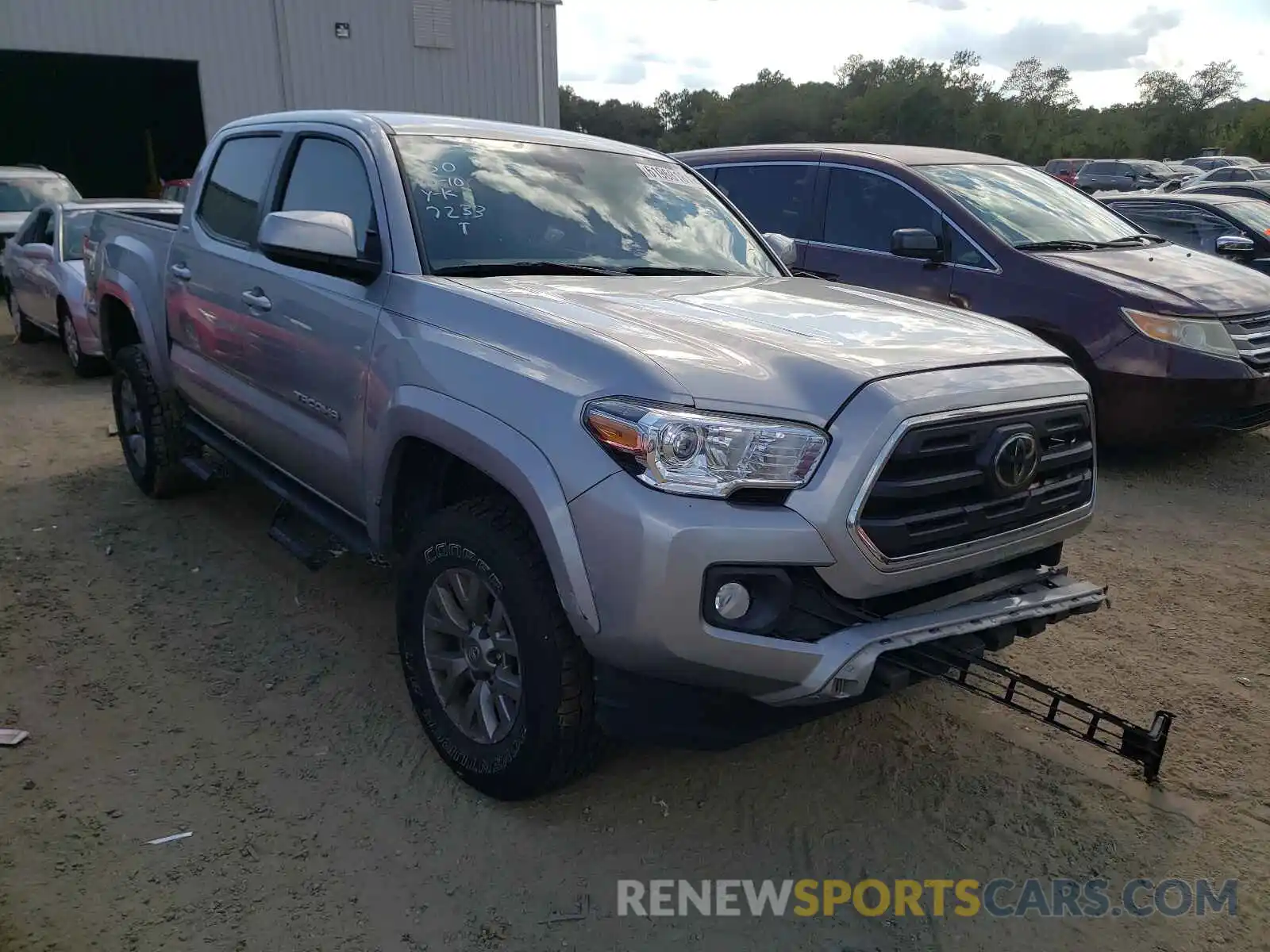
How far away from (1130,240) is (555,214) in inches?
202

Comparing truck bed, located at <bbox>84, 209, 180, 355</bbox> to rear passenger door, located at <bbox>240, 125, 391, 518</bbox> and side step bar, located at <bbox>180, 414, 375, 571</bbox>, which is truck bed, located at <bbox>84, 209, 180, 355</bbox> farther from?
rear passenger door, located at <bbox>240, 125, 391, 518</bbox>

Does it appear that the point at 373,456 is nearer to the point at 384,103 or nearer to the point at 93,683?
the point at 93,683

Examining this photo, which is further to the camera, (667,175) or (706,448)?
(667,175)

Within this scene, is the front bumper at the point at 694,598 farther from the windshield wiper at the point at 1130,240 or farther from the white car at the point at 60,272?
the white car at the point at 60,272

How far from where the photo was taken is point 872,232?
6.81 metres

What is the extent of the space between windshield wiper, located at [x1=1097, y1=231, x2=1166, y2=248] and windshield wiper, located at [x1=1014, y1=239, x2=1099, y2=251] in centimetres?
12

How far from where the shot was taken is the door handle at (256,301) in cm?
387

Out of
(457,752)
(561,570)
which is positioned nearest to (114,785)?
(457,752)

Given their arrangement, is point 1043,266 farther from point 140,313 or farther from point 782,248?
point 140,313

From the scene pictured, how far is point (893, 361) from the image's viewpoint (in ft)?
8.44

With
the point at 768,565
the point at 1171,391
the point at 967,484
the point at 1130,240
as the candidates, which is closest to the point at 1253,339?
the point at 1171,391

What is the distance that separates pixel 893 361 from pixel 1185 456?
4.97m

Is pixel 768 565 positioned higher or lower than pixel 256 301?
lower

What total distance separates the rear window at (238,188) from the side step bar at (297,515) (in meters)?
0.97
